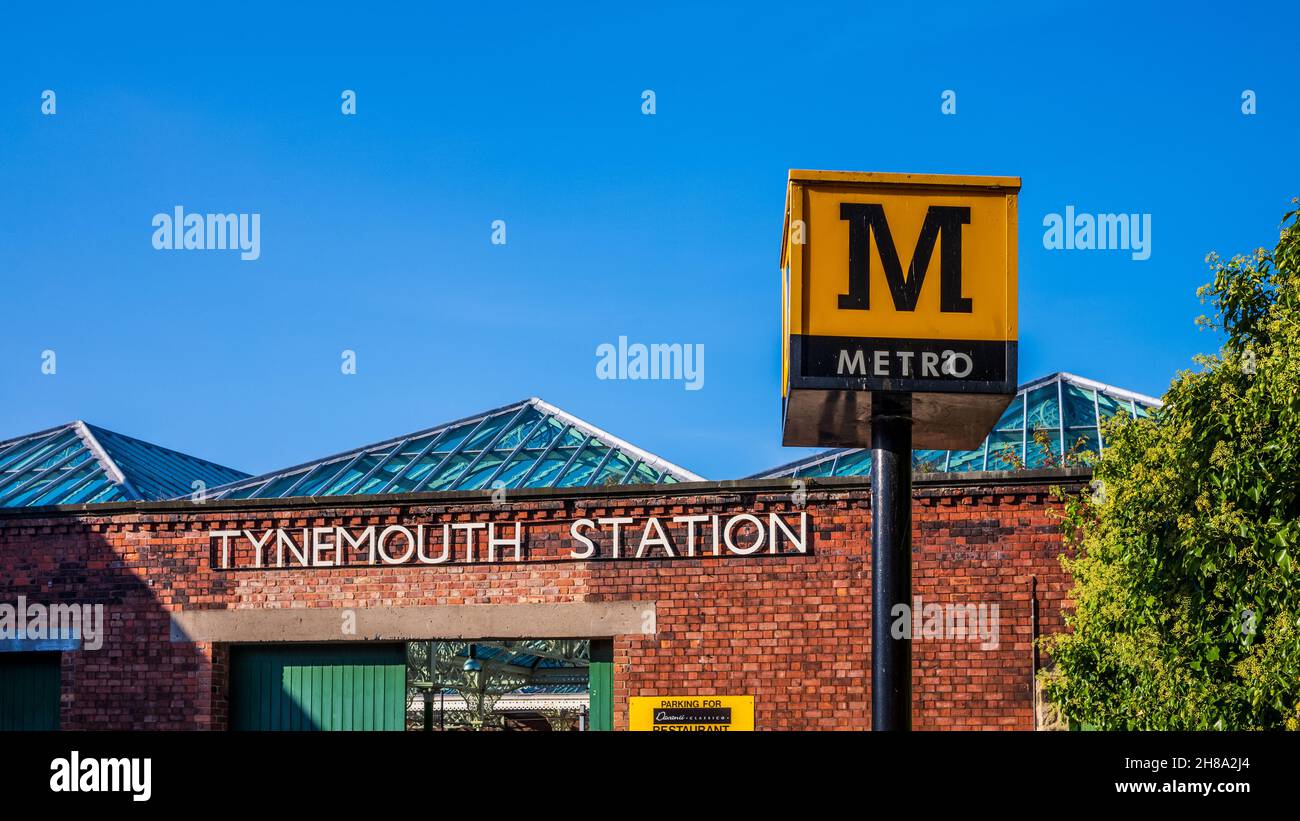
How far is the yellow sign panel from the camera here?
48.6 ft

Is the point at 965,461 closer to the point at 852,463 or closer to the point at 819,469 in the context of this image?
the point at 852,463

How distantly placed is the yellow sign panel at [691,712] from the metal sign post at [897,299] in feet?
27.8

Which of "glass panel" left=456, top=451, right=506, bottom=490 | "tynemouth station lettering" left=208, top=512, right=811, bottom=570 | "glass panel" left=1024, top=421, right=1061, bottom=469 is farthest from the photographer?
"glass panel" left=456, top=451, right=506, bottom=490

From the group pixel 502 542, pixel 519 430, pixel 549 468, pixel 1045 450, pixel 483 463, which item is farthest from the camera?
pixel 519 430

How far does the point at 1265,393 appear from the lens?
9.84 meters

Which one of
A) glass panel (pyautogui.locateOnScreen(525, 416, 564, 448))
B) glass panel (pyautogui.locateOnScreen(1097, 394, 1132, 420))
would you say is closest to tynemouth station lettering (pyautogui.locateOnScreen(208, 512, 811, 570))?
glass panel (pyautogui.locateOnScreen(525, 416, 564, 448))

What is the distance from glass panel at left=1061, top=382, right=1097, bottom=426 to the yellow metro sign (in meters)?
24.6

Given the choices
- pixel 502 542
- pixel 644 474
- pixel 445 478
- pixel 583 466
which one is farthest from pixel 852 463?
pixel 502 542

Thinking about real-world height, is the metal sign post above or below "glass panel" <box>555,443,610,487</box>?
below

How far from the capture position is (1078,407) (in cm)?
3123

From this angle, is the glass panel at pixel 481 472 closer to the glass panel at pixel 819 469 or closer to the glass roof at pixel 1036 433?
the glass roof at pixel 1036 433

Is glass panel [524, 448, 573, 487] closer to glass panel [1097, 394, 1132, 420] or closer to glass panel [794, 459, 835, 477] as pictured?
glass panel [794, 459, 835, 477]

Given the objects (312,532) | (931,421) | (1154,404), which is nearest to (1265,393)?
(931,421)

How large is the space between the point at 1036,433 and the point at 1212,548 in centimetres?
→ 1783
